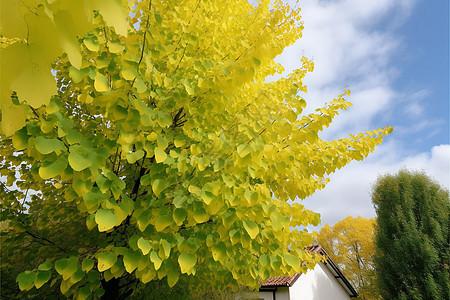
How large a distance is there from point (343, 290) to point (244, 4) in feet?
58.0

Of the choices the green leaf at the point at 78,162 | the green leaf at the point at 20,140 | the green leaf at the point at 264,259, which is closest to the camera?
the green leaf at the point at 78,162

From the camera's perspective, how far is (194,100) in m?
2.76

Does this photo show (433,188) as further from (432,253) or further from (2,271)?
(2,271)

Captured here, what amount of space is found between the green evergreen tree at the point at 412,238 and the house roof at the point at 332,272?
3367mm

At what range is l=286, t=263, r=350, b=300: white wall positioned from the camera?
13296 millimetres

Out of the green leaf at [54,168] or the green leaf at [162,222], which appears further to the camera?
the green leaf at [162,222]

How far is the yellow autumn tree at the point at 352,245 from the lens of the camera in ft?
83.0

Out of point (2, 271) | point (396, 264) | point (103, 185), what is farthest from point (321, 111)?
point (396, 264)

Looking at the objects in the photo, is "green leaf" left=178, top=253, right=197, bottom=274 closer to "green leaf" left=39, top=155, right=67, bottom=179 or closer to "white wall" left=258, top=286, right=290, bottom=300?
"green leaf" left=39, top=155, right=67, bottom=179

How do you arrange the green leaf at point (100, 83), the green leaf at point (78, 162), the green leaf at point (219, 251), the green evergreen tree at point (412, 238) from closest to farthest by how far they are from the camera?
the green leaf at point (78, 162) → the green leaf at point (100, 83) → the green leaf at point (219, 251) → the green evergreen tree at point (412, 238)

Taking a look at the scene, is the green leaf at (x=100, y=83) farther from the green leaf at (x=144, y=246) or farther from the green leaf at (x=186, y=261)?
the green leaf at (x=186, y=261)

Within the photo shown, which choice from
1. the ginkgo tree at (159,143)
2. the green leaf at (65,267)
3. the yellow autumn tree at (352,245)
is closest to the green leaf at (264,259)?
the ginkgo tree at (159,143)

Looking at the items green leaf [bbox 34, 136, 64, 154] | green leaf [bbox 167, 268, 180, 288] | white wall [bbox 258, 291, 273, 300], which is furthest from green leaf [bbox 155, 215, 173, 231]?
white wall [bbox 258, 291, 273, 300]

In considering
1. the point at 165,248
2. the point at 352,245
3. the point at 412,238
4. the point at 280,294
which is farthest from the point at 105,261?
the point at 352,245
